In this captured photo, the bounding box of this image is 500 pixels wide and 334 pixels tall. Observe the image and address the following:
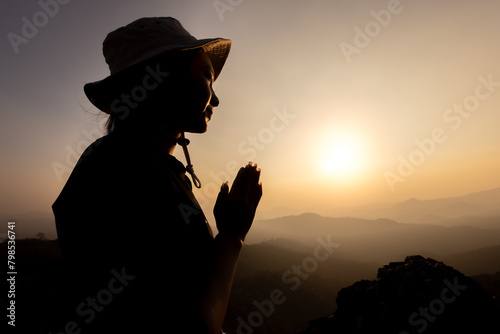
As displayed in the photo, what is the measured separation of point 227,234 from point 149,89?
124 centimetres

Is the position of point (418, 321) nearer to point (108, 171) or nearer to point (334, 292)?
point (108, 171)

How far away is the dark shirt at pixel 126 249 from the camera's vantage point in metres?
1.04

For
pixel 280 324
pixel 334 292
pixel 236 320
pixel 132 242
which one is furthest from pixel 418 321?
pixel 334 292

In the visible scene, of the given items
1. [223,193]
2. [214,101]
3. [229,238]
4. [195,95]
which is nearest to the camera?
[229,238]

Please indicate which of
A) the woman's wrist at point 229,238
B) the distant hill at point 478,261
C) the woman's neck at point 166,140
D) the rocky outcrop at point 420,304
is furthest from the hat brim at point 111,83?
the distant hill at point 478,261

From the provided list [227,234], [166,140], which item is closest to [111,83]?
[166,140]

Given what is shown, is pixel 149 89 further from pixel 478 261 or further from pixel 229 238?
pixel 478 261

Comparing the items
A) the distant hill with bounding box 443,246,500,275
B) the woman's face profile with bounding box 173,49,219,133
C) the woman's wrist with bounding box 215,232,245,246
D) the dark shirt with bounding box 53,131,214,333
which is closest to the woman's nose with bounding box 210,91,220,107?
the woman's face profile with bounding box 173,49,219,133

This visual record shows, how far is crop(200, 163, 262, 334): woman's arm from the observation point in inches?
43.6

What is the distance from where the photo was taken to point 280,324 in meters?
25.8

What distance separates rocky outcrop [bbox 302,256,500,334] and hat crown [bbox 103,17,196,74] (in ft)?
17.1

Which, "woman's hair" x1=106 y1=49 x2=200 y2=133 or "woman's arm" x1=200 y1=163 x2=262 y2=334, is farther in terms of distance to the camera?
"woman's hair" x1=106 y1=49 x2=200 y2=133

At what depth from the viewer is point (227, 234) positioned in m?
1.41

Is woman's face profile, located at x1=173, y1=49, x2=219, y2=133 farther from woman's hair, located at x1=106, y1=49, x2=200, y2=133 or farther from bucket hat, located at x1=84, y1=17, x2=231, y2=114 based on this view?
bucket hat, located at x1=84, y1=17, x2=231, y2=114
